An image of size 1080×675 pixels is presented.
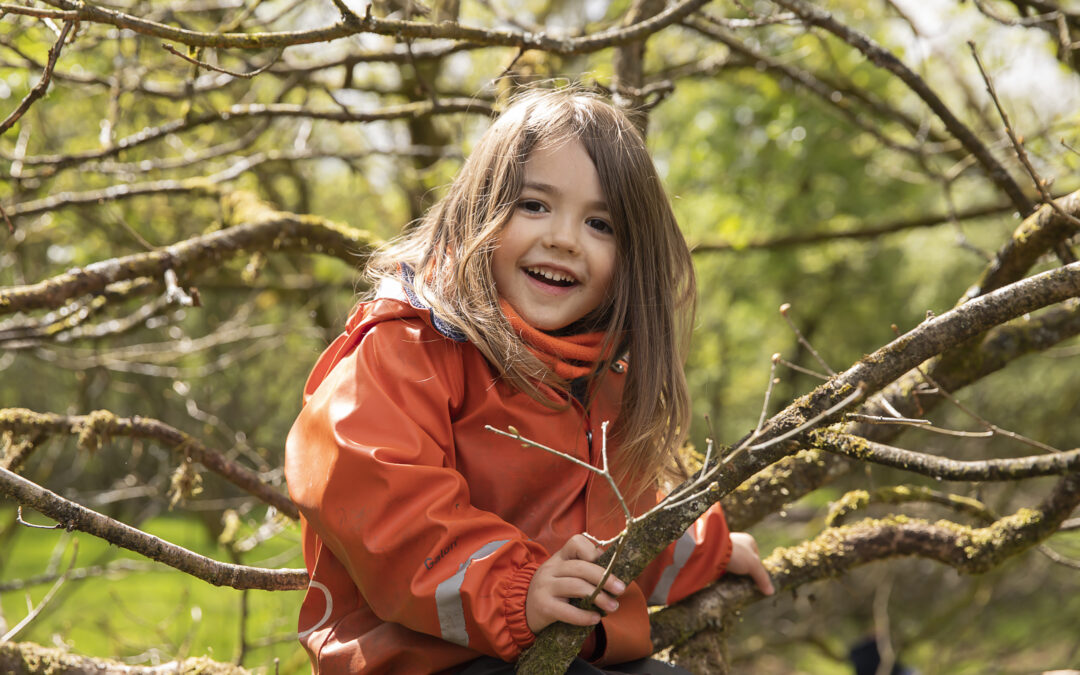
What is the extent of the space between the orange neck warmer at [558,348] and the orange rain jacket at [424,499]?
0.09m

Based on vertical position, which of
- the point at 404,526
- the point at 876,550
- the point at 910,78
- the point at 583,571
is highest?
the point at 910,78

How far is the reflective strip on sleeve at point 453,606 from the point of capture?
1541 mm

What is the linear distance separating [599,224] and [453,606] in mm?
984

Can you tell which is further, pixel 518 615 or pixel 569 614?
pixel 518 615

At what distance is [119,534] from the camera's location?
4.88ft

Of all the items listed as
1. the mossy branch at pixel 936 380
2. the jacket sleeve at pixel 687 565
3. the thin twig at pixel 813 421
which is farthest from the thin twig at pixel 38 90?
the mossy branch at pixel 936 380

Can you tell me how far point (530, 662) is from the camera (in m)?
1.45

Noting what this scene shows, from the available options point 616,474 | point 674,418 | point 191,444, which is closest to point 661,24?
point 674,418

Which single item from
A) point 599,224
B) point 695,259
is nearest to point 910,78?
point 599,224

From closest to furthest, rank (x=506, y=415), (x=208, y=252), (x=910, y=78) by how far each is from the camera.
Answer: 1. (x=506, y=415)
2. (x=910, y=78)
3. (x=208, y=252)

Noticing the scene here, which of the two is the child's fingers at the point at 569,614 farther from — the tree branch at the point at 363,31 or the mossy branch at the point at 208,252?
the mossy branch at the point at 208,252

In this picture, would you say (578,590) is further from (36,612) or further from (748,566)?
(36,612)

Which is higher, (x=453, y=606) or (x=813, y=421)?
(x=813, y=421)

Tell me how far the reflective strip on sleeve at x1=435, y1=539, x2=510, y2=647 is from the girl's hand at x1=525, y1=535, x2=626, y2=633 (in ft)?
0.38
